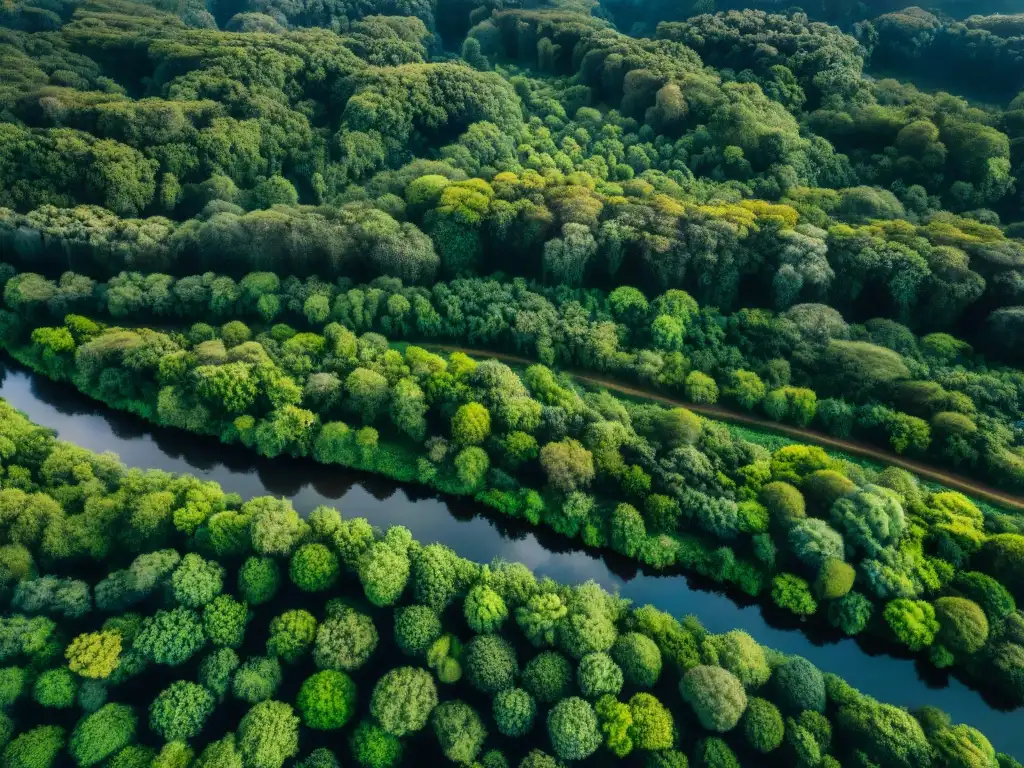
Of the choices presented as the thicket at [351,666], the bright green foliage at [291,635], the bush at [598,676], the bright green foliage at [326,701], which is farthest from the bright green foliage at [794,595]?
the bright green foliage at [291,635]

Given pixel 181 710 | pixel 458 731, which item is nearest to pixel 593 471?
pixel 458 731

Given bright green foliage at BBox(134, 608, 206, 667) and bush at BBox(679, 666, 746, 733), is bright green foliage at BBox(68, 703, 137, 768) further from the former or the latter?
bush at BBox(679, 666, 746, 733)

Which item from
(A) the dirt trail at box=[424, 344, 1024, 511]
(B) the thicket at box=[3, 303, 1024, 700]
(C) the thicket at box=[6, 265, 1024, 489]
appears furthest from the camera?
(C) the thicket at box=[6, 265, 1024, 489]

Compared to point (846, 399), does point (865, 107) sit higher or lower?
higher

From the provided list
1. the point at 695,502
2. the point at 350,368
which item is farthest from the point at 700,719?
the point at 350,368

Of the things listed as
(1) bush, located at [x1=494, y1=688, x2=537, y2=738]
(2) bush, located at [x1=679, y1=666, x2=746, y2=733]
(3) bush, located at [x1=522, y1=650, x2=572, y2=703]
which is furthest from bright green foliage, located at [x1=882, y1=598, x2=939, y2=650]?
(1) bush, located at [x1=494, y1=688, x2=537, y2=738]

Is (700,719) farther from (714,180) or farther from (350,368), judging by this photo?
(714,180)

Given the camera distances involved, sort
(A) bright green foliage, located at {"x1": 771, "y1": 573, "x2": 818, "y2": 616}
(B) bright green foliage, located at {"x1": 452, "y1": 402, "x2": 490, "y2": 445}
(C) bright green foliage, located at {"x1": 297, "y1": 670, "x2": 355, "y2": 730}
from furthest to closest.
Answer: (B) bright green foliage, located at {"x1": 452, "y1": 402, "x2": 490, "y2": 445} → (A) bright green foliage, located at {"x1": 771, "y1": 573, "x2": 818, "y2": 616} → (C) bright green foliage, located at {"x1": 297, "y1": 670, "x2": 355, "y2": 730}
